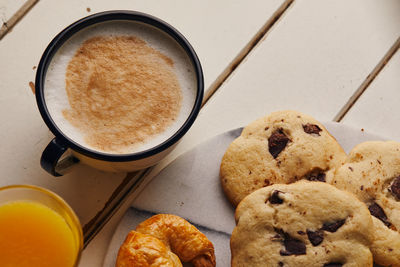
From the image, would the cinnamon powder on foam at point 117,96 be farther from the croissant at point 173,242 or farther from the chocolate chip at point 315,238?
the chocolate chip at point 315,238

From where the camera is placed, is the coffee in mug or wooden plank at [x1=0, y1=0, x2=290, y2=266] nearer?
the coffee in mug

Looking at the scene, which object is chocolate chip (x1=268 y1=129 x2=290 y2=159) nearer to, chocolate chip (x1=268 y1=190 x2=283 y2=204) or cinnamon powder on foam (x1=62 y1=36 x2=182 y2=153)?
chocolate chip (x1=268 y1=190 x2=283 y2=204)

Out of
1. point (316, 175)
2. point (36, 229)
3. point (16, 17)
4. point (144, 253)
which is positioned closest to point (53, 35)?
point (16, 17)

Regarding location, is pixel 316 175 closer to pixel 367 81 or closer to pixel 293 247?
pixel 293 247

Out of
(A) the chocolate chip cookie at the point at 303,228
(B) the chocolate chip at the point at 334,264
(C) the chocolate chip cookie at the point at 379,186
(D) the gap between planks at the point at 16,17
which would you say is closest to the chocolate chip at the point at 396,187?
(C) the chocolate chip cookie at the point at 379,186

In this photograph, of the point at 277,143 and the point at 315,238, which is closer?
the point at 315,238

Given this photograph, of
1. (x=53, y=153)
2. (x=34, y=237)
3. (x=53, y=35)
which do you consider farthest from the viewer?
(x=53, y=35)

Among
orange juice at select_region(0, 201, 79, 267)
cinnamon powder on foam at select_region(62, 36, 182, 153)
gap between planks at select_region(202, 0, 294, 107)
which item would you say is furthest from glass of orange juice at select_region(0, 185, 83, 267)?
gap between planks at select_region(202, 0, 294, 107)

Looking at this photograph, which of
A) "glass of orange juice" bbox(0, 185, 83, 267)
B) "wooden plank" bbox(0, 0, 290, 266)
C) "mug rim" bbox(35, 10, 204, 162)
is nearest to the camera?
"mug rim" bbox(35, 10, 204, 162)
